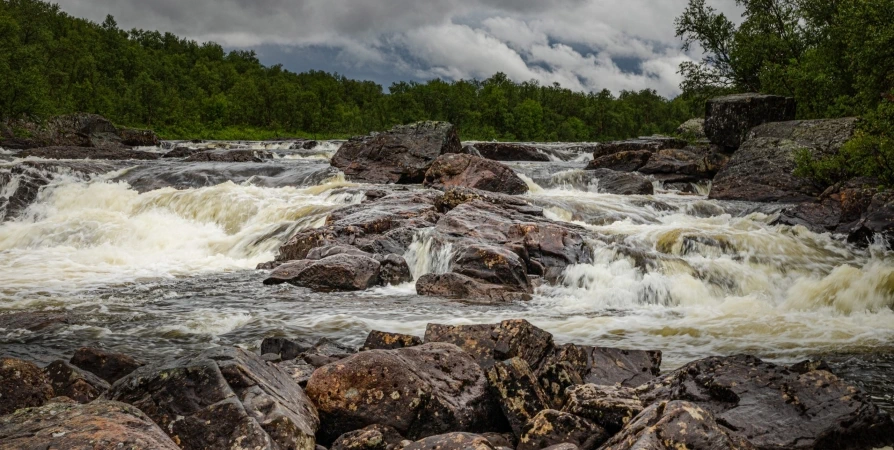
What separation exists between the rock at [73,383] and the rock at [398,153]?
808 inches

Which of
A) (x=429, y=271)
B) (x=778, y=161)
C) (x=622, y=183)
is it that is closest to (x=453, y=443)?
(x=429, y=271)

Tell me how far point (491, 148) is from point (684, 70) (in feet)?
40.2

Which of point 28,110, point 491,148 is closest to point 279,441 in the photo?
point 491,148

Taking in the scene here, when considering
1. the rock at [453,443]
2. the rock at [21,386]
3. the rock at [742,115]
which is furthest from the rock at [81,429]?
the rock at [742,115]

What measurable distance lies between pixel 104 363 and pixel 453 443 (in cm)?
419

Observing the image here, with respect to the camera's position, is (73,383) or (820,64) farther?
(820,64)

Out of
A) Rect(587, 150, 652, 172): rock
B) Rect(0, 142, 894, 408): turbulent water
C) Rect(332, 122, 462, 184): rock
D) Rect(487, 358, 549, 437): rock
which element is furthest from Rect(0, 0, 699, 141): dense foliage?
Rect(487, 358, 549, 437): rock

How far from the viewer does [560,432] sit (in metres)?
5.10

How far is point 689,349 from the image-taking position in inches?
360

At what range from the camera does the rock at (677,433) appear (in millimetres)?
4090

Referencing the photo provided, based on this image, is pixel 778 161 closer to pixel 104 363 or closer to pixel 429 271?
pixel 429 271

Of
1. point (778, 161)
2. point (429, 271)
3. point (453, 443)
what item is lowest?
point (429, 271)

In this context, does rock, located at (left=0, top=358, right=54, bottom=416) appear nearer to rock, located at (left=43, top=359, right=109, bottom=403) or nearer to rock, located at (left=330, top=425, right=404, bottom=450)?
rock, located at (left=43, top=359, right=109, bottom=403)

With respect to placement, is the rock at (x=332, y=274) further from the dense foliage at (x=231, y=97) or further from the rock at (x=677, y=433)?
the dense foliage at (x=231, y=97)
